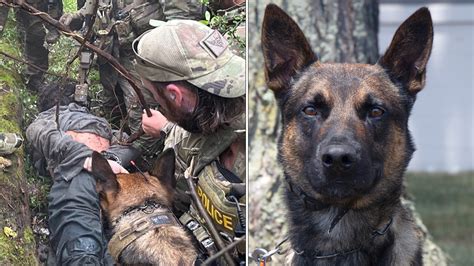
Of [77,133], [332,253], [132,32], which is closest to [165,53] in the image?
[132,32]

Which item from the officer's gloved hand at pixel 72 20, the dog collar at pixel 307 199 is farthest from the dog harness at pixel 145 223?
the officer's gloved hand at pixel 72 20

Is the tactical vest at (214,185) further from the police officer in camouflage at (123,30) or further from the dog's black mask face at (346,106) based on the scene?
the dog's black mask face at (346,106)

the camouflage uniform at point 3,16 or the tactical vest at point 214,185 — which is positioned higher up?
the camouflage uniform at point 3,16

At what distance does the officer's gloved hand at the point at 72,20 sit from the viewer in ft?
9.99

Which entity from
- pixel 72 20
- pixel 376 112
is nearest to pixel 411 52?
pixel 376 112

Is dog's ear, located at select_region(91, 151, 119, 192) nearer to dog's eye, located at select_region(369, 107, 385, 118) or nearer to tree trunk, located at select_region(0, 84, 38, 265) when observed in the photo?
tree trunk, located at select_region(0, 84, 38, 265)

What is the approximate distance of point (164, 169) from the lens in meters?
3.24

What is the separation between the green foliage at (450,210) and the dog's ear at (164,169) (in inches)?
65.7

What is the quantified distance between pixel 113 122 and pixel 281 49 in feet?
2.38

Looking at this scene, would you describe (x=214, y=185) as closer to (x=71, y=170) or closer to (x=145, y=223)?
(x=145, y=223)

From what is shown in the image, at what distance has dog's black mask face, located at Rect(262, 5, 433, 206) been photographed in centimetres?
259

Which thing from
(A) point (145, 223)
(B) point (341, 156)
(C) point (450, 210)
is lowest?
(C) point (450, 210)

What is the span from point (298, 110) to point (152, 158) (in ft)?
2.35

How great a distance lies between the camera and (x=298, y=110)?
273 centimetres
